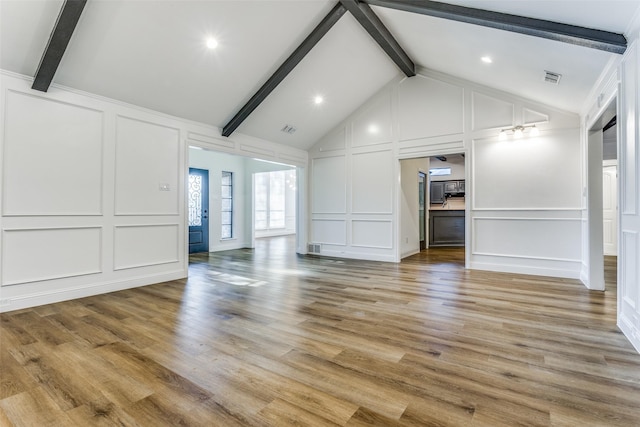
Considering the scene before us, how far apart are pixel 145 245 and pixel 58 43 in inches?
99.7

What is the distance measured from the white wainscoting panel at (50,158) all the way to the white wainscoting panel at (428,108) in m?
4.98

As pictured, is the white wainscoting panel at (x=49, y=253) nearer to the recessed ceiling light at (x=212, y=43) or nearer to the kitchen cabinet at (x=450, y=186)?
the recessed ceiling light at (x=212, y=43)

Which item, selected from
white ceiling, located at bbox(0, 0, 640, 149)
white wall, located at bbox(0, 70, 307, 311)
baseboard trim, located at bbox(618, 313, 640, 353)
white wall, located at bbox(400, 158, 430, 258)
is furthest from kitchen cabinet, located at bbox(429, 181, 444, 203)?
white wall, located at bbox(0, 70, 307, 311)

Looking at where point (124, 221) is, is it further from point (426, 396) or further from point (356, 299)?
point (426, 396)

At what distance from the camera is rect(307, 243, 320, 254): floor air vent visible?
729 centimetres

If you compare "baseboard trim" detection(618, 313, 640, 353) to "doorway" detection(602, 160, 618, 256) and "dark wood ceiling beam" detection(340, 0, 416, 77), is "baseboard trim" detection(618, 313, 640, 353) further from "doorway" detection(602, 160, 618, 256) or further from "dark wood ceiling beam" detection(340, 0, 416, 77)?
"doorway" detection(602, 160, 618, 256)

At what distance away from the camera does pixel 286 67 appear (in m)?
4.53

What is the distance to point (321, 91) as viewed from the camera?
5.57 metres

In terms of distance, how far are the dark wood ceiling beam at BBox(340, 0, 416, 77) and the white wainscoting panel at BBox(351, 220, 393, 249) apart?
292 centimetres

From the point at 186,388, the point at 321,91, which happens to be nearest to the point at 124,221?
the point at 186,388

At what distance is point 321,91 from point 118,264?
4.20 metres

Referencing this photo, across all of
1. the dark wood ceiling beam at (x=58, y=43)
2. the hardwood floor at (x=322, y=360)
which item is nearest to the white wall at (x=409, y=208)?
the hardwood floor at (x=322, y=360)

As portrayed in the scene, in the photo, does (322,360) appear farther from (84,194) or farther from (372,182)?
(372,182)

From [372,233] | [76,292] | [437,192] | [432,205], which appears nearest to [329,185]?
[372,233]
